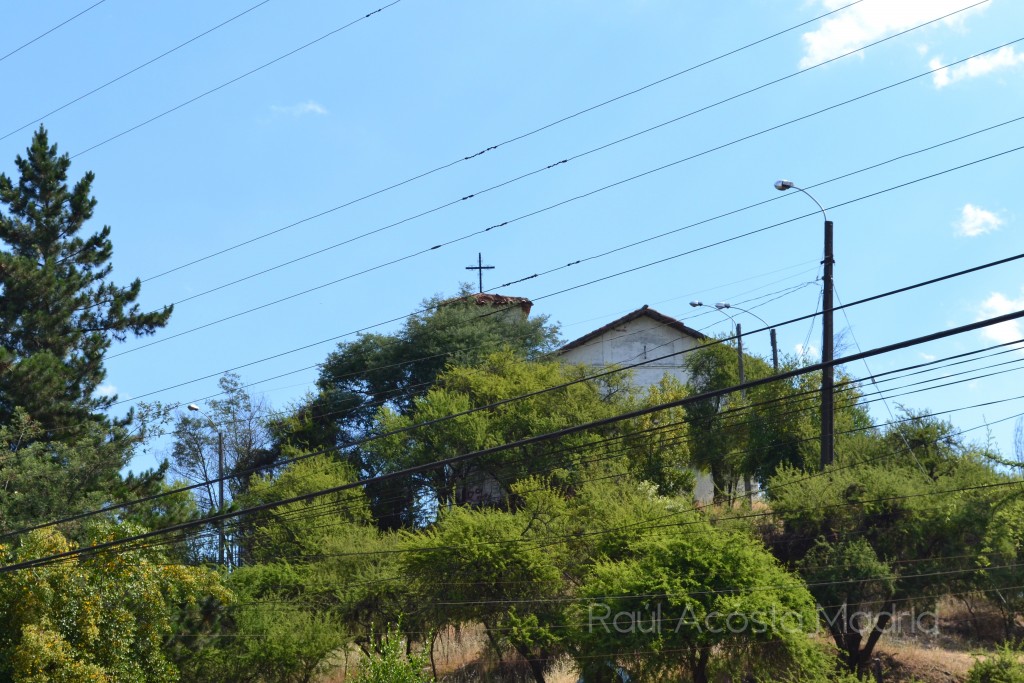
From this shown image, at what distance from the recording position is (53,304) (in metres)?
35.9

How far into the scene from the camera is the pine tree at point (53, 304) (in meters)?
34.0

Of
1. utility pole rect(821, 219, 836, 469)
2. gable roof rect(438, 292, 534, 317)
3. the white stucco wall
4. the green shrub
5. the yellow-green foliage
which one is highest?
gable roof rect(438, 292, 534, 317)

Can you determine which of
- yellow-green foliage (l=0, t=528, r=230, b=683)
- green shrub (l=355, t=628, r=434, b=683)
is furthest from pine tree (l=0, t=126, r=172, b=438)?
green shrub (l=355, t=628, r=434, b=683)

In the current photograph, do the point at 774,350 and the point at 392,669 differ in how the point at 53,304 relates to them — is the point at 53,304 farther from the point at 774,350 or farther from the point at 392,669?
the point at 774,350

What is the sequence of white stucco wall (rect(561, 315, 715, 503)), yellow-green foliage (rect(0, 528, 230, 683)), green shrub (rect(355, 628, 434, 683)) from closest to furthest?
green shrub (rect(355, 628, 434, 683)) → yellow-green foliage (rect(0, 528, 230, 683)) → white stucco wall (rect(561, 315, 715, 503))

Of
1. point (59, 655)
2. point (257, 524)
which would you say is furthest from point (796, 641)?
point (257, 524)

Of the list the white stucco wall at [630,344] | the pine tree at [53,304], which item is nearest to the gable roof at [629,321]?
the white stucco wall at [630,344]

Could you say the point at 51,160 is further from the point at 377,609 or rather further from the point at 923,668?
the point at 923,668

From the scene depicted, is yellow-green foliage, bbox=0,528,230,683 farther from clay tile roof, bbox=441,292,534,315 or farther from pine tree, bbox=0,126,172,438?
clay tile roof, bbox=441,292,534,315

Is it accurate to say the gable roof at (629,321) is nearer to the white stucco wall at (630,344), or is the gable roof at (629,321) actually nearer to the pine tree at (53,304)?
the white stucco wall at (630,344)

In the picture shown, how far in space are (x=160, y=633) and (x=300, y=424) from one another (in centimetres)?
2971

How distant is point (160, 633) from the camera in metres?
29.4

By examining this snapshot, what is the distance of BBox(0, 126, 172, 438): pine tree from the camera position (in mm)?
34000

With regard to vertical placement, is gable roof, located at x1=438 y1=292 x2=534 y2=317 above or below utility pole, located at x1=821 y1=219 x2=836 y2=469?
above
